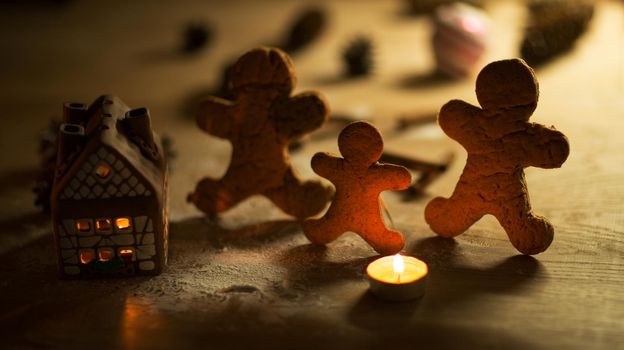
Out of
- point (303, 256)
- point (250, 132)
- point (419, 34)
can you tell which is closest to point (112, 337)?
point (303, 256)

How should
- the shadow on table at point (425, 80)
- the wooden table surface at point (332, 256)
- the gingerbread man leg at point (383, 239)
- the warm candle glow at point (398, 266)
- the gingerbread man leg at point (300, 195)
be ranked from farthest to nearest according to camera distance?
1. the shadow on table at point (425, 80)
2. the gingerbread man leg at point (300, 195)
3. the gingerbread man leg at point (383, 239)
4. the warm candle glow at point (398, 266)
5. the wooden table surface at point (332, 256)

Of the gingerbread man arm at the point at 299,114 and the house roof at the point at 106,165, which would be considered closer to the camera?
the house roof at the point at 106,165

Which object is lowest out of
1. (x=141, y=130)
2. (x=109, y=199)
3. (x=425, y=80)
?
(x=109, y=199)

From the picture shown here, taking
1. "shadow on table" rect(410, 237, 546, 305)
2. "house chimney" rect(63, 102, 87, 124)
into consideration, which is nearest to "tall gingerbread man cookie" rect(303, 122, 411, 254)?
"shadow on table" rect(410, 237, 546, 305)

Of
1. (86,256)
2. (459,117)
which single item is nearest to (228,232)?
(86,256)

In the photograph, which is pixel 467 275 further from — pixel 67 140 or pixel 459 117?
pixel 67 140

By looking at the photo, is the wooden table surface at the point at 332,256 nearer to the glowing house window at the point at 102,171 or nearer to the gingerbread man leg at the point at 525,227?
the gingerbread man leg at the point at 525,227

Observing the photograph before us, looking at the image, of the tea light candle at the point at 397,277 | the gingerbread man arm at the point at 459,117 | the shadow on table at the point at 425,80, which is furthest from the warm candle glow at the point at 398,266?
the shadow on table at the point at 425,80

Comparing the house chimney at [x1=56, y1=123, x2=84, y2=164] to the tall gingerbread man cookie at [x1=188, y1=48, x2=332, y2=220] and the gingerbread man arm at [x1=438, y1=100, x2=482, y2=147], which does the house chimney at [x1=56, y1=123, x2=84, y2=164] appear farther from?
the gingerbread man arm at [x1=438, y1=100, x2=482, y2=147]
